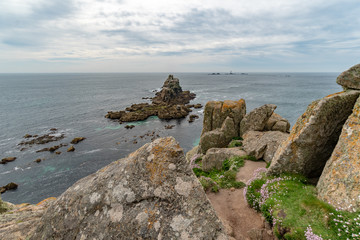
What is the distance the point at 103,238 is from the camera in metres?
4.76

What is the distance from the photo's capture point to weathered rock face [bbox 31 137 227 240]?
4.53 m

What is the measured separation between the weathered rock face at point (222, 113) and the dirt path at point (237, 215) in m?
17.6

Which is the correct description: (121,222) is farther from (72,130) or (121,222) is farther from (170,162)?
(72,130)

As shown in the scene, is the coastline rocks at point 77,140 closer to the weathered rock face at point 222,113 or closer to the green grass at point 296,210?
the weathered rock face at point 222,113

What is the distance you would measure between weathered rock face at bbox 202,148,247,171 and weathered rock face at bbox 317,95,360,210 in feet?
34.9

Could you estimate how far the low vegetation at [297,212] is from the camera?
651 centimetres

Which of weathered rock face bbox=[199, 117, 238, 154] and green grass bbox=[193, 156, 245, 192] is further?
weathered rock face bbox=[199, 117, 238, 154]

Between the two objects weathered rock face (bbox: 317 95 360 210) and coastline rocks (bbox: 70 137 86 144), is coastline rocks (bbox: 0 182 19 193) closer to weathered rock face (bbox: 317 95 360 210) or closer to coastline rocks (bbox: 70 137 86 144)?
coastline rocks (bbox: 70 137 86 144)

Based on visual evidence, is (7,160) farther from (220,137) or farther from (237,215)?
(237,215)

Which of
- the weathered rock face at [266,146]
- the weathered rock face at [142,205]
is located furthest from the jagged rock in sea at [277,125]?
the weathered rock face at [142,205]

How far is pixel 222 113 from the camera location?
3047cm

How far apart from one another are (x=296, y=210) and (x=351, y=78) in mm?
8069

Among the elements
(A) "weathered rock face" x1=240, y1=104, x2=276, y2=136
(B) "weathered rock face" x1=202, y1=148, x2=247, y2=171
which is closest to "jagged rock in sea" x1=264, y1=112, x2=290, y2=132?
(A) "weathered rock face" x1=240, y1=104, x2=276, y2=136

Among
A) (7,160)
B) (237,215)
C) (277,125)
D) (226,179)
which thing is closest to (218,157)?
(226,179)
